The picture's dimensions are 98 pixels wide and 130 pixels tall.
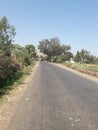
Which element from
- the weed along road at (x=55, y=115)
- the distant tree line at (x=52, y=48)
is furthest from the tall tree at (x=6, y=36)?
the distant tree line at (x=52, y=48)

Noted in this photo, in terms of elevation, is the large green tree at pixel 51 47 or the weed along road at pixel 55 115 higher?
the large green tree at pixel 51 47

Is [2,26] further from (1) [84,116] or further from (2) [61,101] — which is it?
(1) [84,116]

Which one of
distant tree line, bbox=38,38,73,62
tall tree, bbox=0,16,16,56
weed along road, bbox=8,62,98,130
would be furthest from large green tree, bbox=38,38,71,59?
weed along road, bbox=8,62,98,130

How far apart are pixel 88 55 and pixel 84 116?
124 metres

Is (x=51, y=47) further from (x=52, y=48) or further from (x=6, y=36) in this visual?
(x=6, y=36)

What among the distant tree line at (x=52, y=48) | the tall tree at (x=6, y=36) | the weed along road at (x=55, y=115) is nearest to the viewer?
the weed along road at (x=55, y=115)

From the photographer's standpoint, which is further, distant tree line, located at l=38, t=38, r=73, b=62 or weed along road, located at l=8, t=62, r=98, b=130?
distant tree line, located at l=38, t=38, r=73, b=62

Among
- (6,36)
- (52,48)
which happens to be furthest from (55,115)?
(52,48)

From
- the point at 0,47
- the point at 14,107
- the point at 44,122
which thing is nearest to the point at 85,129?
the point at 44,122

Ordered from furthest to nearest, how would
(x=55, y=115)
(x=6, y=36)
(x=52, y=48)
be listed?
1. (x=52, y=48)
2. (x=6, y=36)
3. (x=55, y=115)

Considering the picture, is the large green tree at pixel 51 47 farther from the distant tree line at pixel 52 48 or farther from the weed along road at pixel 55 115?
the weed along road at pixel 55 115

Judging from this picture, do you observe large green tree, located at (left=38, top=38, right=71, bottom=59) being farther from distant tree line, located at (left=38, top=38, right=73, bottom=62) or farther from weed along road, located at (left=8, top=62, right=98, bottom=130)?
weed along road, located at (left=8, top=62, right=98, bottom=130)

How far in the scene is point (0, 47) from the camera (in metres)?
22.5

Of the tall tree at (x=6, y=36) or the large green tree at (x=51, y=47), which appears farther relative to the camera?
the large green tree at (x=51, y=47)
